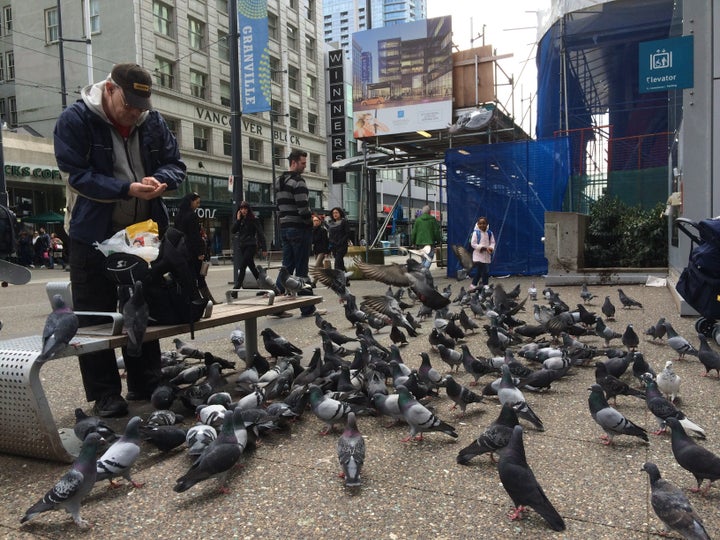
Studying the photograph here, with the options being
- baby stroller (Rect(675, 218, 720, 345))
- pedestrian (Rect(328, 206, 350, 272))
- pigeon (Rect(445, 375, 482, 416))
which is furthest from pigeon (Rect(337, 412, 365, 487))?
pedestrian (Rect(328, 206, 350, 272))

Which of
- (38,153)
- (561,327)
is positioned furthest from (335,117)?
(561,327)

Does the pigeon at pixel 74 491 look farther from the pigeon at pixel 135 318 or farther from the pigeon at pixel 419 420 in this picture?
the pigeon at pixel 419 420

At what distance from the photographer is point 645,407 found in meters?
4.11

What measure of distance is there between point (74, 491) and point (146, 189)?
1835 millimetres

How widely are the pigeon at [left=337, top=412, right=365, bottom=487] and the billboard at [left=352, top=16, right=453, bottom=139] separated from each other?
1404 centimetres

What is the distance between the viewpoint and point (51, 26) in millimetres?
32938

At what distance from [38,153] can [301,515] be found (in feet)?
99.4

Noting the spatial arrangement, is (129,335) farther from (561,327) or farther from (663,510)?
(561,327)

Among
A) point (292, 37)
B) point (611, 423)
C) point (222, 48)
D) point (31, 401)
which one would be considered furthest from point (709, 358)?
point (292, 37)

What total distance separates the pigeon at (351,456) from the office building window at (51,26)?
1488 inches

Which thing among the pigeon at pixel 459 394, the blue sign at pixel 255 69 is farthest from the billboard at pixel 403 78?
the pigeon at pixel 459 394

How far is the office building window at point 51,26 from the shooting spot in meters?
32.8

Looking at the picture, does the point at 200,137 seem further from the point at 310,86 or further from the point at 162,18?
the point at 310,86

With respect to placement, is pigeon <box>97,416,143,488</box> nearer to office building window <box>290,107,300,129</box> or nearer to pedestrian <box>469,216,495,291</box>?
pedestrian <box>469,216,495,291</box>
